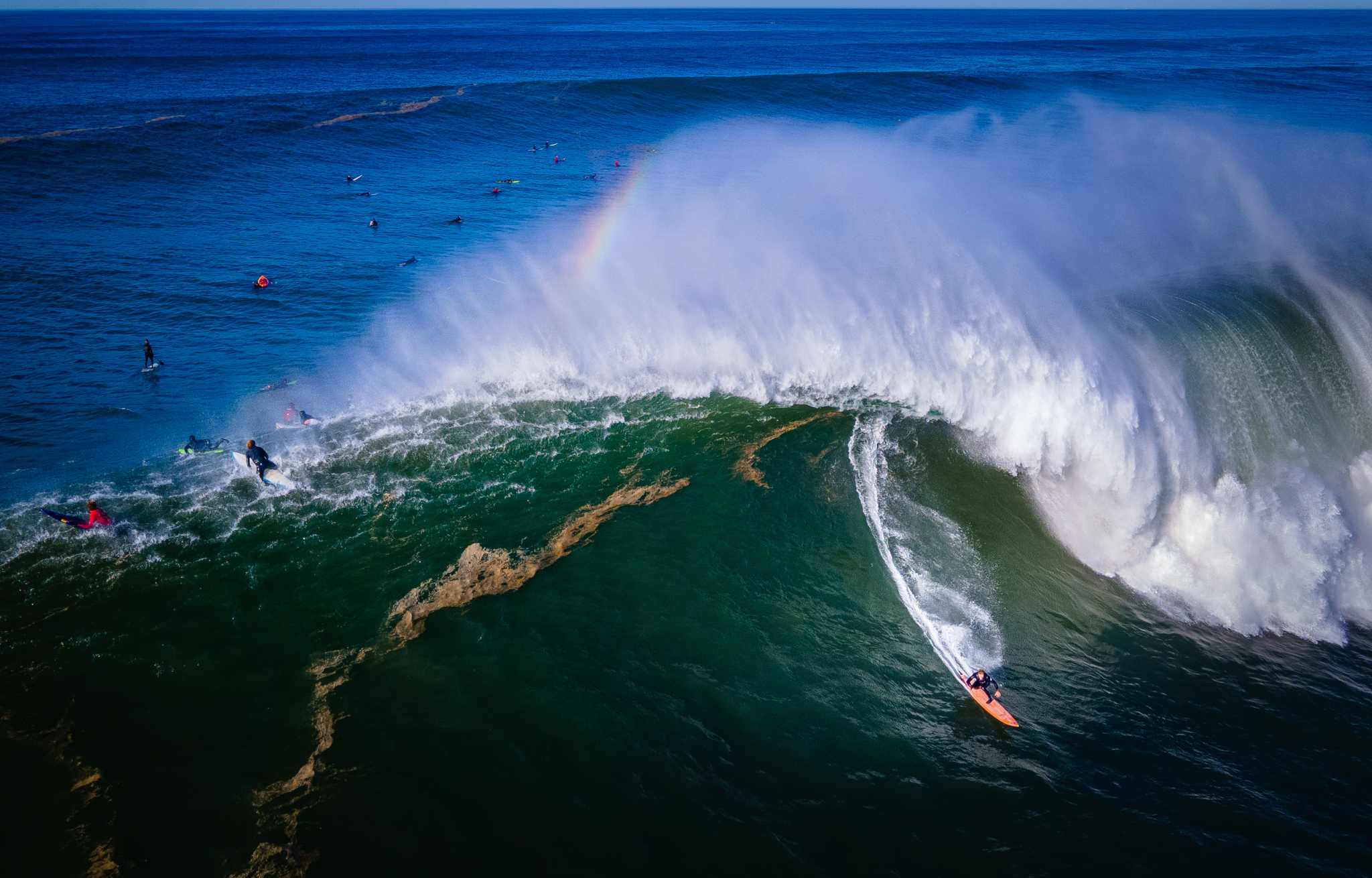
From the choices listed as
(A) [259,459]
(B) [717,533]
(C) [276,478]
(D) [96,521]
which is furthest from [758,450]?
(D) [96,521]

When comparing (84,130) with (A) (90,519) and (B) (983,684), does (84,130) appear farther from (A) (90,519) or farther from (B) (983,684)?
(B) (983,684)

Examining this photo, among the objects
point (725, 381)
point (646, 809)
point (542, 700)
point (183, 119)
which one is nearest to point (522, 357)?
point (725, 381)

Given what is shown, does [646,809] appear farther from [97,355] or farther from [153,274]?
[153,274]

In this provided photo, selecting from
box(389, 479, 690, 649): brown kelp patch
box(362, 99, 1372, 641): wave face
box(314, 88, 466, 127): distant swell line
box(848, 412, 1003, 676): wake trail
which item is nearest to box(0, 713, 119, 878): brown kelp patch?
box(389, 479, 690, 649): brown kelp patch

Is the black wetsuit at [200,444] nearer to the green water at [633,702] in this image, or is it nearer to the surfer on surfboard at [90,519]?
the green water at [633,702]

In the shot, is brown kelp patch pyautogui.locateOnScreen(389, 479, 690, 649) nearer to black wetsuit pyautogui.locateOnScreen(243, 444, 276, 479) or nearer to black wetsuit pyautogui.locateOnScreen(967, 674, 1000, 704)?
black wetsuit pyautogui.locateOnScreen(243, 444, 276, 479)
